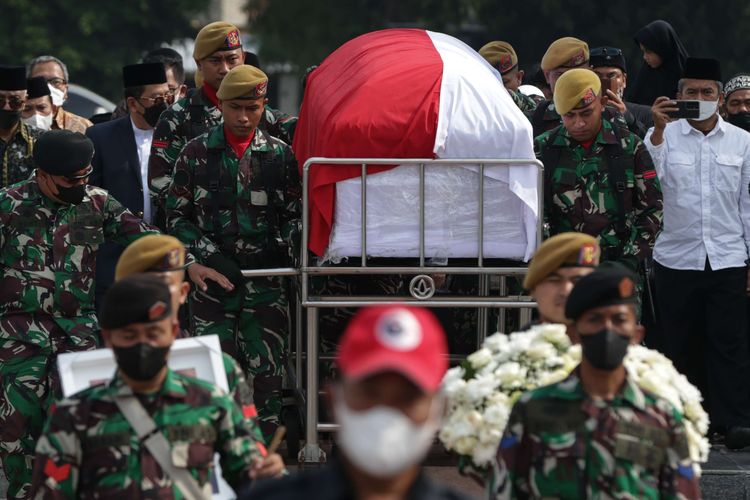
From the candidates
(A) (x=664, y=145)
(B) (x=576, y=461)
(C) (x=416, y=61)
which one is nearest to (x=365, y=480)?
(B) (x=576, y=461)

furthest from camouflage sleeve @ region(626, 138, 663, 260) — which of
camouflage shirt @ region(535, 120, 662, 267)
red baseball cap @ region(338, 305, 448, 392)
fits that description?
red baseball cap @ region(338, 305, 448, 392)

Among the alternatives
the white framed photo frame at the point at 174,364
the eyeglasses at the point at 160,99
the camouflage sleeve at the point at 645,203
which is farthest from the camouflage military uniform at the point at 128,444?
the eyeglasses at the point at 160,99

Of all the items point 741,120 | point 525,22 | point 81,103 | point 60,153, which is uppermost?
point 525,22

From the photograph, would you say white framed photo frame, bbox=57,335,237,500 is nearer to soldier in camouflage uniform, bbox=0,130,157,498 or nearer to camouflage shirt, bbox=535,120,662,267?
soldier in camouflage uniform, bbox=0,130,157,498

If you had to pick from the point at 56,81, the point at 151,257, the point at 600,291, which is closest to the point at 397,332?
the point at 600,291

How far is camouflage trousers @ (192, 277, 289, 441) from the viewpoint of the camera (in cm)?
899

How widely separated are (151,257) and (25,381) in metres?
1.92

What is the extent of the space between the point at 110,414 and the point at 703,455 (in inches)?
75.3

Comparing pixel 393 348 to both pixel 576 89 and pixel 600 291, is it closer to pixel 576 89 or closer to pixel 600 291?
pixel 600 291

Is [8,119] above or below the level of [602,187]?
above

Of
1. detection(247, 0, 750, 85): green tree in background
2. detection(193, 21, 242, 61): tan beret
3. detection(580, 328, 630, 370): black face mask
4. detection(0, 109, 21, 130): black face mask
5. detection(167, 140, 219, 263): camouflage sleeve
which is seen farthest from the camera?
detection(247, 0, 750, 85): green tree in background

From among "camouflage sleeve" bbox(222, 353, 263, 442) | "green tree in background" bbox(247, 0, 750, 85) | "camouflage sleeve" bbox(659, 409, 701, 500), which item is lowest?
"camouflage sleeve" bbox(659, 409, 701, 500)

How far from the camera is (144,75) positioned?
33.9ft

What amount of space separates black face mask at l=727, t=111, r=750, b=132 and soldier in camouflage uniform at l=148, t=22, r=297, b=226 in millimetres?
2806
